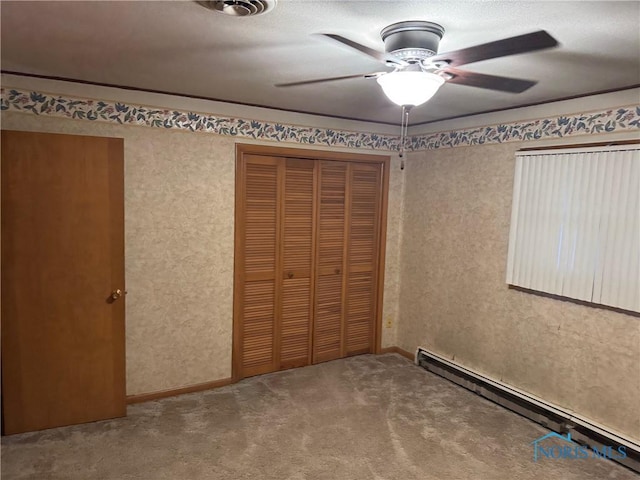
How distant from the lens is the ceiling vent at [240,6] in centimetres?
156

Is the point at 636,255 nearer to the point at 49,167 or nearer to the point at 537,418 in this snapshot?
the point at 537,418

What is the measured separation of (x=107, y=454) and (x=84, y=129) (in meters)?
2.08

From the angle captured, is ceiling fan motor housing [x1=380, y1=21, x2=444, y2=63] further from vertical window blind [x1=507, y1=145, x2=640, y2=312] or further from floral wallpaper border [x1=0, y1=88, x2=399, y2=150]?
floral wallpaper border [x1=0, y1=88, x2=399, y2=150]

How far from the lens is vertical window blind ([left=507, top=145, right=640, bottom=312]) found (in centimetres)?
270

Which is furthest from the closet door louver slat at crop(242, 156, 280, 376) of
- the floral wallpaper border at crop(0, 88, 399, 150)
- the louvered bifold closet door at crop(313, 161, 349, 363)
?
the louvered bifold closet door at crop(313, 161, 349, 363)

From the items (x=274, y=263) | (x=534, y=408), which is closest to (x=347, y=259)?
(x=274, y=263)

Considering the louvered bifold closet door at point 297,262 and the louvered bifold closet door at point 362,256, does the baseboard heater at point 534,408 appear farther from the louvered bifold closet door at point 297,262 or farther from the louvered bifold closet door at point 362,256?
the louvered bifold closet door at point 297,262

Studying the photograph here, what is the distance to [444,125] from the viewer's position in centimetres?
395

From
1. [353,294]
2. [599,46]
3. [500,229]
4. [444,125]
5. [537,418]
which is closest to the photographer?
[599,46]

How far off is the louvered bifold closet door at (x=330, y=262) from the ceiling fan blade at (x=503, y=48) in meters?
2.08

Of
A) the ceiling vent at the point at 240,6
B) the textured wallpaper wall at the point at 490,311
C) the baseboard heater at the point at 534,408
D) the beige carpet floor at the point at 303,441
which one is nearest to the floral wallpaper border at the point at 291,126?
the textured wallpaper wall at the point at 490,311

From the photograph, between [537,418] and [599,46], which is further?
[537,418]

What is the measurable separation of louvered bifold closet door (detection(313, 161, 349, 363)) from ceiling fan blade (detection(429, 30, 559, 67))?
208 centimetres

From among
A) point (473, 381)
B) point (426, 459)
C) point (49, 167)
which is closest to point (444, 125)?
point (473, 381)
